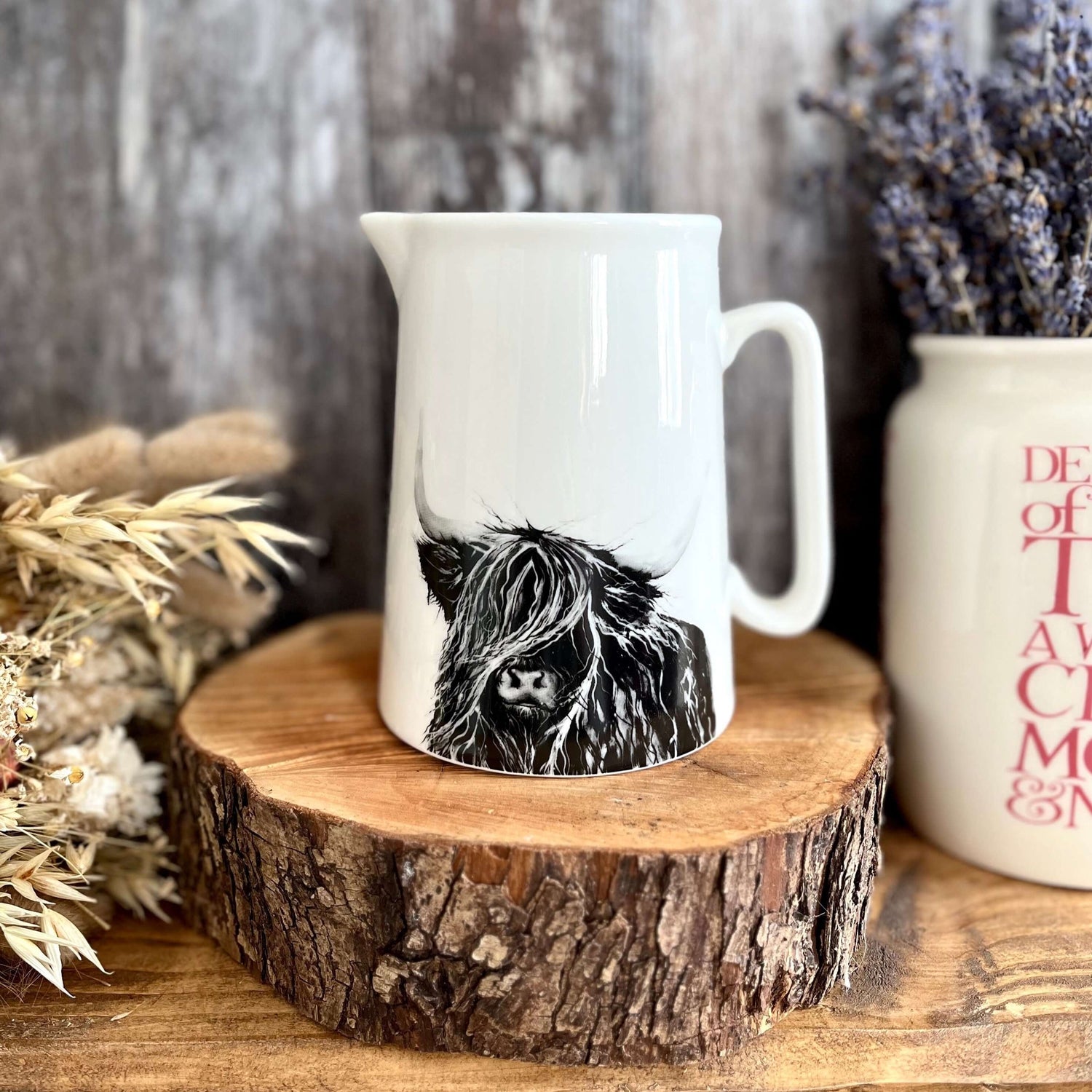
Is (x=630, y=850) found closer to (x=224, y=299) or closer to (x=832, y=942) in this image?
(x=832, y=942)

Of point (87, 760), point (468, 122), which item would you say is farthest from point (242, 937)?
point (468, 122)

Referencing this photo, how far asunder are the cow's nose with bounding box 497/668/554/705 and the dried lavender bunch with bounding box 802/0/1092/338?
17.2 inches

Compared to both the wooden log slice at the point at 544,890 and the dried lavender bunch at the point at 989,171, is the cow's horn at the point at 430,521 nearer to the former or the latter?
the wooden log slice at the point at 544,890

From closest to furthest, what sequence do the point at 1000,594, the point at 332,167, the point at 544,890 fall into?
the point at 544,890 → the point at 1000,594 → the point at 332,167

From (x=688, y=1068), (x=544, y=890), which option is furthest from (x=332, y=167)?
(x=688, y=1068)

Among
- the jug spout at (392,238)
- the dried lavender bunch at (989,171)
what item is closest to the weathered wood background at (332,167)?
the dried lavender bunch at (989,171)

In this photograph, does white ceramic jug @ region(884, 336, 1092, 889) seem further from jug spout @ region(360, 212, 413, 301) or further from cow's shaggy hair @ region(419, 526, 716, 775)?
jug spout @ region(360, 212, 413, 301)

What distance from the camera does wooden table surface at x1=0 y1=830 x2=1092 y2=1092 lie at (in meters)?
0.60

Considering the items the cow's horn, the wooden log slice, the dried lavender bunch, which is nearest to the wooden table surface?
the wooden log slice

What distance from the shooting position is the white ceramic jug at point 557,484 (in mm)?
599

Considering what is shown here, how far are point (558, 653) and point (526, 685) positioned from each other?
3 centimetres

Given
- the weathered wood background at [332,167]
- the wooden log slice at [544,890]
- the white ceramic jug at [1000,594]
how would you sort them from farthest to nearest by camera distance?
the weathered wood background at [332,167] → the white ceramic jug at [1000,594] → the wooden log slice at [544,890]

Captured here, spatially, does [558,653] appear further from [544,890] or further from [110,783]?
[110,783]

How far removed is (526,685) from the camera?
24.9 inches
